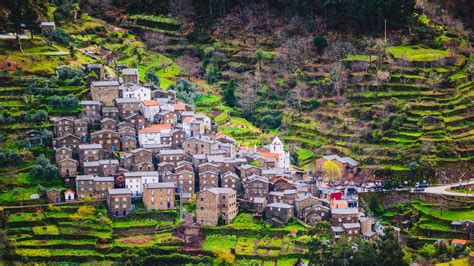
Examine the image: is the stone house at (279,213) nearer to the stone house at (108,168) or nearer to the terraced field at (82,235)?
the terraced field at (82,235)

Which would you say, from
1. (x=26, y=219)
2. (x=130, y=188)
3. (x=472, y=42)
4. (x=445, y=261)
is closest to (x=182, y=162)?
(x=130, y=188)

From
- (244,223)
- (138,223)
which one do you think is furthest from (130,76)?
(244,223)

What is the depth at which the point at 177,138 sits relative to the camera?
9481 centimetres

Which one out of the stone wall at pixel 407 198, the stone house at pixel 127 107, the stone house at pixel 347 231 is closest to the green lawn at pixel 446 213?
the stone wall at pixel 407 198

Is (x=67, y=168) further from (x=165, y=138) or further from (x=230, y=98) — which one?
(x=230, y=98)

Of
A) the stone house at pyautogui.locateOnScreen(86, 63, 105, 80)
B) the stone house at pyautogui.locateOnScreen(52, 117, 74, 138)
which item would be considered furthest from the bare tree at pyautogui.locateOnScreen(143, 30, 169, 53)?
the stone house at pyautogui.locateOnScreen(52, 117, 74, 138)

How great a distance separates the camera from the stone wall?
8956 centimetres

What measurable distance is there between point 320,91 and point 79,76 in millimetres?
18267

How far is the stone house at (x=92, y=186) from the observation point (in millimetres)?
88562

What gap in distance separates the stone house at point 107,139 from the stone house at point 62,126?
67.5 inches

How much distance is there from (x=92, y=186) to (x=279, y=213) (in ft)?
40.3

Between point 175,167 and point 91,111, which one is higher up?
point 91,111

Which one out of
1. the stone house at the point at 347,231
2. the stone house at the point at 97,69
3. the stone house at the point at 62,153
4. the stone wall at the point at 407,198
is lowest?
the stone house at the point at 347,231

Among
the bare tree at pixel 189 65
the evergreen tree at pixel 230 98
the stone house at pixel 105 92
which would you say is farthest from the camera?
the bare tree at pixel 189 65
